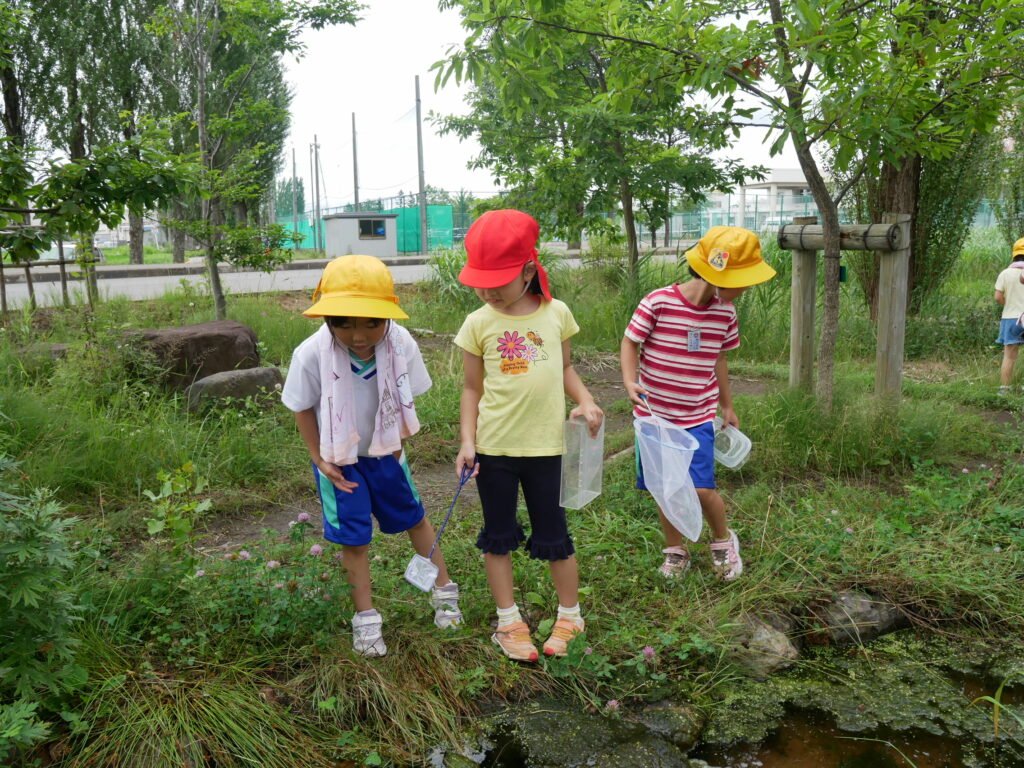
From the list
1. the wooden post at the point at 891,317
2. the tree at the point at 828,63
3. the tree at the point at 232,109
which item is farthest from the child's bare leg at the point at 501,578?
the tree at the point at 232,109

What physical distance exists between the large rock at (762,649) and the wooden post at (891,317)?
2198 mm

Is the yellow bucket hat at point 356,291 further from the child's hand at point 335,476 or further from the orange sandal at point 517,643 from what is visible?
the orange sandal at point 517,643

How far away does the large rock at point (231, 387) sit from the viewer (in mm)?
5219

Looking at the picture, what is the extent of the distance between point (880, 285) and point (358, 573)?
357 centimetres

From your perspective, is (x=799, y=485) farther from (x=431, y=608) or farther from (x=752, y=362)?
(x=752, y=362)

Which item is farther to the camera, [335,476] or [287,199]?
[287,199]

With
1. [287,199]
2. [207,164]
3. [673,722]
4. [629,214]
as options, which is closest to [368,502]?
[673,722]

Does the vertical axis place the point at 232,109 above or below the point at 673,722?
above

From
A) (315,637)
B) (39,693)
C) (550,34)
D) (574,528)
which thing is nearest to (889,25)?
(550,34)

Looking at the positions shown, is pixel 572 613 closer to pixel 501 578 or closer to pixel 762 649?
pixel 501 578

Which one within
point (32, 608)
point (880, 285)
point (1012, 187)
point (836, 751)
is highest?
point (1012, 187)

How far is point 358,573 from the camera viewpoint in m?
2.82

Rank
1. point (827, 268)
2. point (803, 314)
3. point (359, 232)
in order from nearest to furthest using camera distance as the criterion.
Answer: point (827, 268) < point (803, 314) < point (359, 232)

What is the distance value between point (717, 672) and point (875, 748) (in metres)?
0.52
